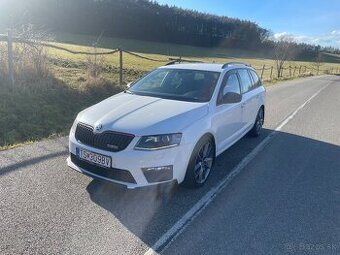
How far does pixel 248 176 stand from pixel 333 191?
1.19 metres

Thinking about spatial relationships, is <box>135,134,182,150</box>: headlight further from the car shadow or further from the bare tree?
the bare tree

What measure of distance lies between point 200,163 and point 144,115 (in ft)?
3.32

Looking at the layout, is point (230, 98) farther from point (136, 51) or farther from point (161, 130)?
point (136, 51)

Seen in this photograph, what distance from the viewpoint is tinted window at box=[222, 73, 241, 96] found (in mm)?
5722

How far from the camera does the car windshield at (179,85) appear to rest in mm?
5349

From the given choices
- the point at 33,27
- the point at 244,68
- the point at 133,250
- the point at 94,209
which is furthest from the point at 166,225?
the point at 33,27

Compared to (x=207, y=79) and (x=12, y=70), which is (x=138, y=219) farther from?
(x=12, y=70)

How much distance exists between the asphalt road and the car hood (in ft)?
2.94

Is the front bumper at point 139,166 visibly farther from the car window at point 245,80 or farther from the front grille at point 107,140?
the car window at point 245,80

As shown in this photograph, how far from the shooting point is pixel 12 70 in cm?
915

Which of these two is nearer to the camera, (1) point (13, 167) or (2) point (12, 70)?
(1) point (13, 167)

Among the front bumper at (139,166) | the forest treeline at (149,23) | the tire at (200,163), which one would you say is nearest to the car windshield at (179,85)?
the tire at (200,163)

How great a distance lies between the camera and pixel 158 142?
164 inches

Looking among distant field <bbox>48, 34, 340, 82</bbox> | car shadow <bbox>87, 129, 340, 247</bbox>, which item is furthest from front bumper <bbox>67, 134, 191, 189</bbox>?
distant field <bbox>48, 34, 340, 82</bbox>
